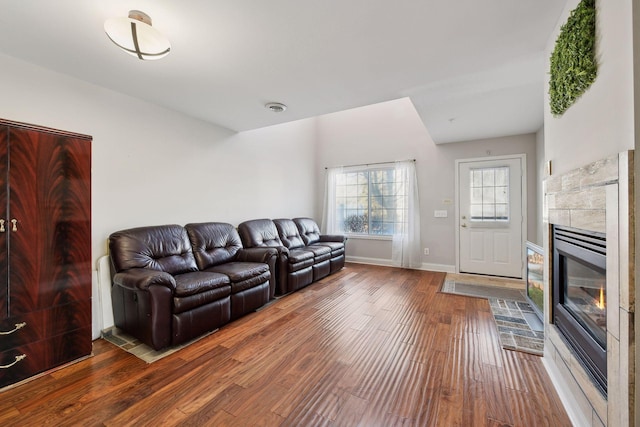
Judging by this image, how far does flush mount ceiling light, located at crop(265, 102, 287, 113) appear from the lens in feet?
9.82

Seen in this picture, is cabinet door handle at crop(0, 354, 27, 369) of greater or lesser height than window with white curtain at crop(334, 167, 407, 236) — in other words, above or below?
below

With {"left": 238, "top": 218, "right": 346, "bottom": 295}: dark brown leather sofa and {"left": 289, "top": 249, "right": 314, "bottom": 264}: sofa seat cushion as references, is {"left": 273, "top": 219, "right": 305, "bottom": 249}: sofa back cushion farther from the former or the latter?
{"left": 289, "top": 249, "right": 314, "bottom": 264}: sofa seat cushion

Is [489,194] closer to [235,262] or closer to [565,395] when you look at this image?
[565,395]

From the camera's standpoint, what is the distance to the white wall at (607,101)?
100cm

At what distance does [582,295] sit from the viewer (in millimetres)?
1536

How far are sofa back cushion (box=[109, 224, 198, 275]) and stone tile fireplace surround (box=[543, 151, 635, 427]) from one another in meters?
3.22

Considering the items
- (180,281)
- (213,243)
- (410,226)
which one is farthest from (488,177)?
(180,281)

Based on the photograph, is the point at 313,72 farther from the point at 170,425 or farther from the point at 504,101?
the point at 170,425

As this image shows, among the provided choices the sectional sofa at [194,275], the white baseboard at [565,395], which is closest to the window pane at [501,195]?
the white baseboard at [565,395]

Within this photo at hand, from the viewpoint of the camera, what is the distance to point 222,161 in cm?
393

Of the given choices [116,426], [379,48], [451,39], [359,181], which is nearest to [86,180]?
[116,426]

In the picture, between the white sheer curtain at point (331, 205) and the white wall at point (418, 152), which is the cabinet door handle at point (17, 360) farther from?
the white wall at point (418, 152)

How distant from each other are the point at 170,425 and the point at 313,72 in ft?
8.73

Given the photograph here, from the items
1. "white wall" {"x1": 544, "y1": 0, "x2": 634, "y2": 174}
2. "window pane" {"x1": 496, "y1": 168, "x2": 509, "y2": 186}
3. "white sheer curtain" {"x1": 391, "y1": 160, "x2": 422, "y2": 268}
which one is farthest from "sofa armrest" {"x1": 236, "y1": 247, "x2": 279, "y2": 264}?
"window pane" {"x1": 496, "y1": 168, "x2": 509, "y2": 186}
